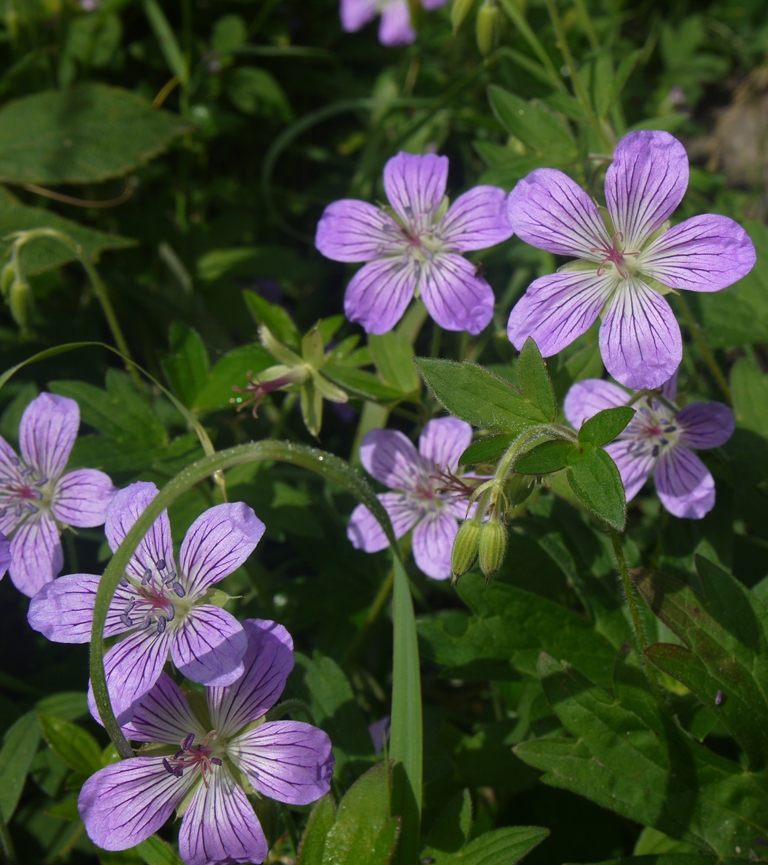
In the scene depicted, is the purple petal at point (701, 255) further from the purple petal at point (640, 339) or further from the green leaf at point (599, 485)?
the green leaf at point (599, 485)

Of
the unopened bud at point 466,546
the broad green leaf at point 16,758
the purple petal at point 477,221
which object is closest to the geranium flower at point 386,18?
the purple petal at point 477,221

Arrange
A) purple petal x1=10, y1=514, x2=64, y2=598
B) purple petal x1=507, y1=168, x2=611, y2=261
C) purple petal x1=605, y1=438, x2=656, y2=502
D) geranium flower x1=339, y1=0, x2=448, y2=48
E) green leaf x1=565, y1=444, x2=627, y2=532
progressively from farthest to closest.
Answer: geranium flower x1=339, y1=0, x2=448, y2=48, purple petal x1=605, y1=438, x2=656, y2=502, purple petal x1=10, y1=514, x2=64, y2=598, purple petal x1=507, y1=168, x2=611, y2=261, green leaf x1=565, y1=444, x2=627, y2=532

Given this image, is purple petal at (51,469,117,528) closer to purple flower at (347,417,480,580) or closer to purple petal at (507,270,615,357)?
purple flower at (347,417,480,580)

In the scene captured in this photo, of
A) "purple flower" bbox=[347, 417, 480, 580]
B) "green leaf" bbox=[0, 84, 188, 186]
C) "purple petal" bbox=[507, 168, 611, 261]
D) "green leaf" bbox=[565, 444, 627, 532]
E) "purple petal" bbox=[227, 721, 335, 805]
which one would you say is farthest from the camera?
"green leaf" bbox=[0, 84, 188, 186]

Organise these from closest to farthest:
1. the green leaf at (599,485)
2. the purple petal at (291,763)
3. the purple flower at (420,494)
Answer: the green leaf at (599,485), the purple petal at (291,763), the purple flower at (420,494)

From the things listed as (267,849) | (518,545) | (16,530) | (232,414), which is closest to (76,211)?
(232,414)

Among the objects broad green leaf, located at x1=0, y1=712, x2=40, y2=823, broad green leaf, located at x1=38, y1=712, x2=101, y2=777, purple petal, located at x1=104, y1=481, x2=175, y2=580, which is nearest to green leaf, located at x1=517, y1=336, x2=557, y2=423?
purple petal, located at x1=104, y1=481, x2=175, y2=580
